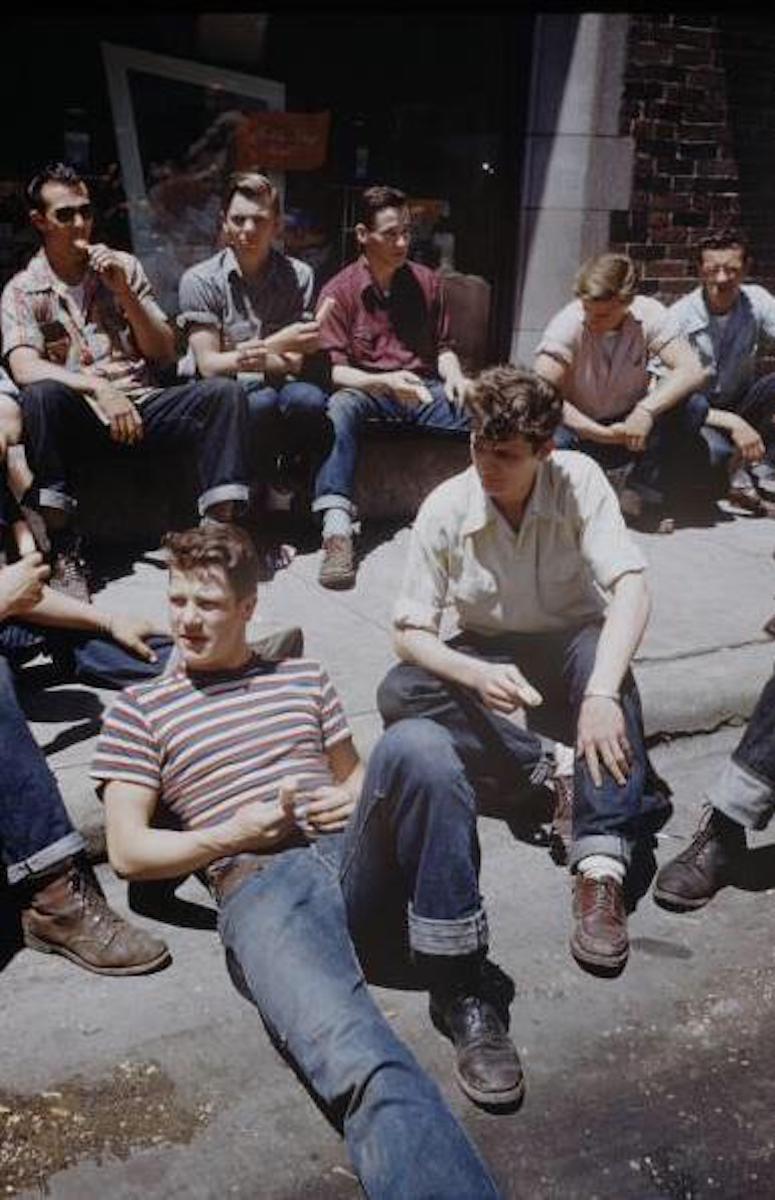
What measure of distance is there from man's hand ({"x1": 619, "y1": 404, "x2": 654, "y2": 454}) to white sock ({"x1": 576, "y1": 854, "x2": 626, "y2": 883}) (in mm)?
3320

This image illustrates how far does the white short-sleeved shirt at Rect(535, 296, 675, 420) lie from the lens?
6.09 meters

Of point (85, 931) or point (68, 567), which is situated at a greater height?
point (68, 567)

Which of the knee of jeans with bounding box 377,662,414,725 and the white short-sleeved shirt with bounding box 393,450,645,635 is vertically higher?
the white short-sleeved shirt with bounding box 393,450,645,635

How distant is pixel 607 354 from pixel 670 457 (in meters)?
0.97

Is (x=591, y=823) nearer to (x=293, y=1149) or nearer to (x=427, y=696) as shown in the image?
(x=427, y=696)

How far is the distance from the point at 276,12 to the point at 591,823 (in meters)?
5.35

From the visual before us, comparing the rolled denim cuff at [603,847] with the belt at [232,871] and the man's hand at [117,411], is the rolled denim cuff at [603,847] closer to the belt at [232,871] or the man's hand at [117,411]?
the belt at [232,871]

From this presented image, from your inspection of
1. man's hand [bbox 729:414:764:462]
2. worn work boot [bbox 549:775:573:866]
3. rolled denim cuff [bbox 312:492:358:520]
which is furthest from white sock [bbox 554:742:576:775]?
man's hand [bbox 729:414:764:462]

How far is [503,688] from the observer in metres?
3.36

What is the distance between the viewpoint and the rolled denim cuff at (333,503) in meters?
5.73

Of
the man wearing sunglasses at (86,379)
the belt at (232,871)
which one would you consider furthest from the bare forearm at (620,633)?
the man wearing sunglasses at (86,379)

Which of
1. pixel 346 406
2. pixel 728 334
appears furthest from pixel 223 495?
pixel 728 334

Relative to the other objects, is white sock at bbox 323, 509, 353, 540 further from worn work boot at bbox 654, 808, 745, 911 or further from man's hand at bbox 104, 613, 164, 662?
worn work boot at bbox 654, 808, 745, 911

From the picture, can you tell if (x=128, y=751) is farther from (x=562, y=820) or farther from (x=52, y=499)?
(x=52, y=499)
